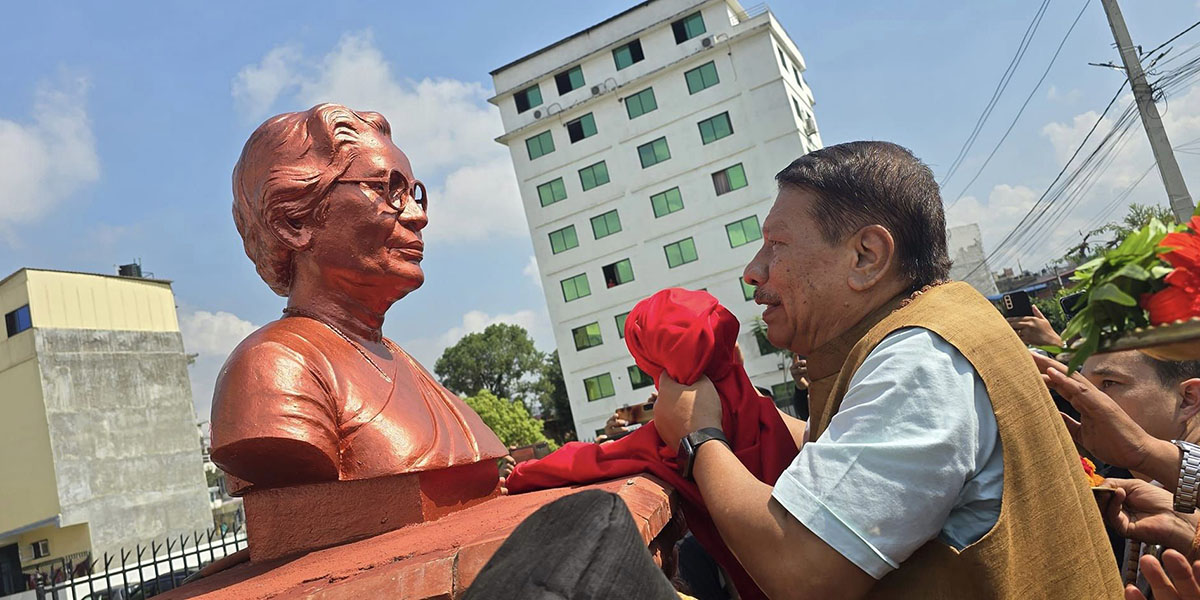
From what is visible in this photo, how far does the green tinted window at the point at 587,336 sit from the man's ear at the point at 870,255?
30.7 meters

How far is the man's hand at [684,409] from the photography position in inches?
80.3

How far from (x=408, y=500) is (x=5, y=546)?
28.1 metres

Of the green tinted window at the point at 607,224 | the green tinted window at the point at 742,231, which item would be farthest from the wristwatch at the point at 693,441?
the green tinted window at the point at 607,224

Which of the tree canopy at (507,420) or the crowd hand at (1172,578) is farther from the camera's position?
the tree canopy at (507,420)

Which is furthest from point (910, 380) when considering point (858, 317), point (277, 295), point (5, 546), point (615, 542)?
point (5, 546)

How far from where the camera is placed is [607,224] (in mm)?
Result: 32781

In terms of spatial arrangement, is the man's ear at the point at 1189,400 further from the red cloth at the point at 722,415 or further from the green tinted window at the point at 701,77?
the green tinted window at the point at 701,77

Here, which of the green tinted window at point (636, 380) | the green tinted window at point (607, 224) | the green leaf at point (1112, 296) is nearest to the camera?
the green leaf at point (1112, 296)

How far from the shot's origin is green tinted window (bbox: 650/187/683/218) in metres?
31.9

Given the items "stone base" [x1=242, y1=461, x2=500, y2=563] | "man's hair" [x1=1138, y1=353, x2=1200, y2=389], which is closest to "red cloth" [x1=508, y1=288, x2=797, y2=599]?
"stone base" [x1=242, y1=461, x2=500, y2=563]

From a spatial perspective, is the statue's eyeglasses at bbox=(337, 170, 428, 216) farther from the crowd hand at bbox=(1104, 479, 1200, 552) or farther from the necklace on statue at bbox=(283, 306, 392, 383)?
the crowd hand at bbox=(1104, 479, 1200, 552)

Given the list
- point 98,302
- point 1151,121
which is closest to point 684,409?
point 1151,121

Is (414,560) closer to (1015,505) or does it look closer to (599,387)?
(1015,505)

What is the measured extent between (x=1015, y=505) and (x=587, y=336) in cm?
3139
